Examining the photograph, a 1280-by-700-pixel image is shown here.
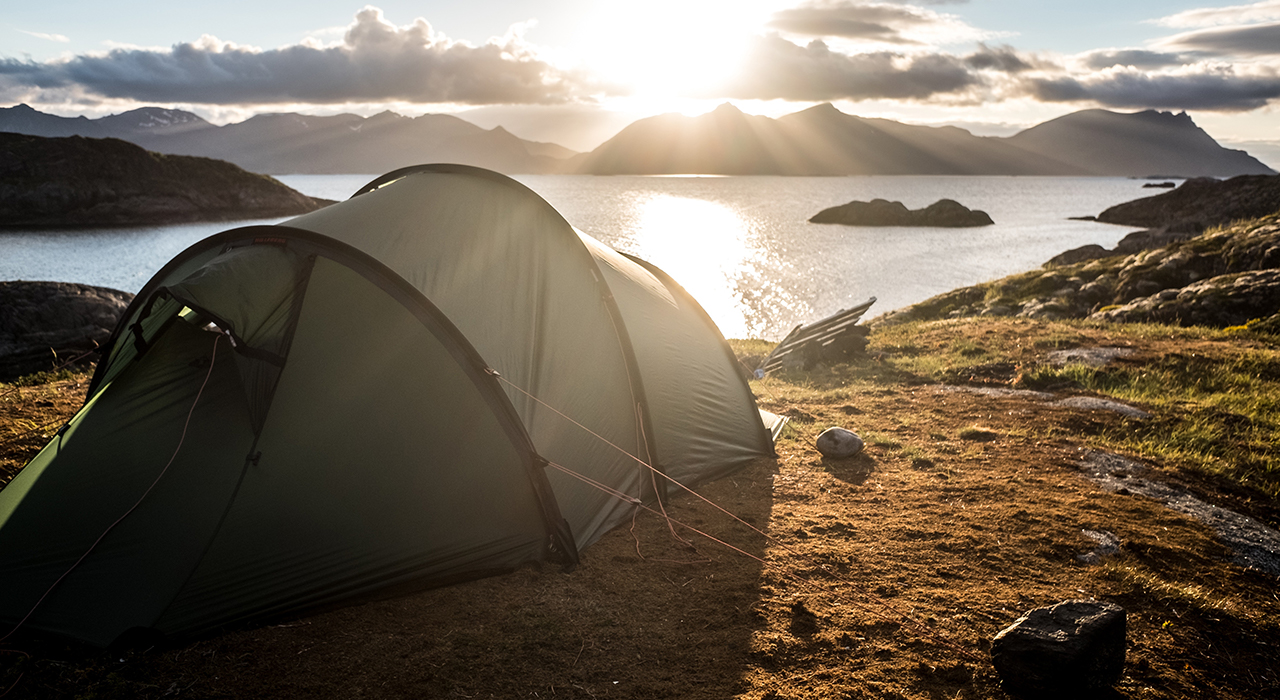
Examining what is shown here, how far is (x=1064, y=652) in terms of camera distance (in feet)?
13.4

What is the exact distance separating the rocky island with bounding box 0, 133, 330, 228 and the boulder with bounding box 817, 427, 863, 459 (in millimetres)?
79233

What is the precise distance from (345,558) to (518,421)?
172cm

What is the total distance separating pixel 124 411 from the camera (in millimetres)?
5383

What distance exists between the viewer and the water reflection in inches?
1378

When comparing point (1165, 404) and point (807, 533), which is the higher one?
point (1165, 404)

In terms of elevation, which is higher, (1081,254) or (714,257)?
(1081,254)

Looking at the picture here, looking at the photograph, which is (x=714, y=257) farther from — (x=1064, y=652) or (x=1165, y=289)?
(x=1064, y=652)

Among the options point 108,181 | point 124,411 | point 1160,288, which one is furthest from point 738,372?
point 108,181

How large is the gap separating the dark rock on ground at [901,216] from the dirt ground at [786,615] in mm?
77606

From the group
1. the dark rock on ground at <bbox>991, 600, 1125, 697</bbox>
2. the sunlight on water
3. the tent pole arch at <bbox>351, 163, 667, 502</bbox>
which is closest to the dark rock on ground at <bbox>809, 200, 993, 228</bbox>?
the sunlight on water

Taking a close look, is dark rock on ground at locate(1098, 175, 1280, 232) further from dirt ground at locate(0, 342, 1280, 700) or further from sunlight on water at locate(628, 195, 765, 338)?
dirt ground at locate(0, 342, 1280, 700)

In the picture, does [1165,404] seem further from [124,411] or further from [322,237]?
[124,411]

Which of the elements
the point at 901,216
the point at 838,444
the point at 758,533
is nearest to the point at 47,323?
the point at 758,533

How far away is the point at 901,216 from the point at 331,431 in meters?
85.5
